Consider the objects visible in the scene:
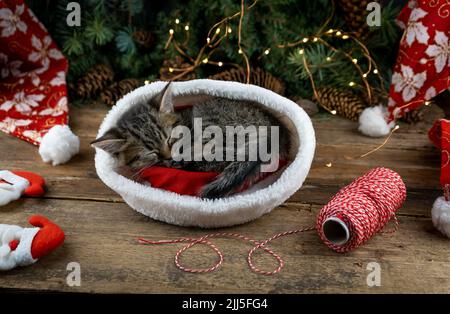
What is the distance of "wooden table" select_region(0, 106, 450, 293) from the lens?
1.17 meters

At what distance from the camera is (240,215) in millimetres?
1310

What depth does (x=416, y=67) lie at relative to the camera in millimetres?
1757

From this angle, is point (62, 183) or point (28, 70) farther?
point (28, 70)

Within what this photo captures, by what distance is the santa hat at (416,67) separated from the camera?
5.58ft

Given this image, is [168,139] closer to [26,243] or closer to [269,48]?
[26,243]

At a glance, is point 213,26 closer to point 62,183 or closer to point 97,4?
point 97,4

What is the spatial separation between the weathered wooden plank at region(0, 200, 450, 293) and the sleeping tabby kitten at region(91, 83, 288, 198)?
0.44 ft

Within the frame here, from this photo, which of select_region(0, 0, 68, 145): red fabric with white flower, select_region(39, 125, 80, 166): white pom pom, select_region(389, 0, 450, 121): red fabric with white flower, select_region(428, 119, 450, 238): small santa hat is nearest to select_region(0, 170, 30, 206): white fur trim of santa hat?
select_region(39, 125, 80, 166): white pom pom

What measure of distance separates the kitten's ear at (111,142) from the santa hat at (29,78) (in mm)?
331

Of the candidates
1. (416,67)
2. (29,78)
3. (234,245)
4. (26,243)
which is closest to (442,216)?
(234,245)
